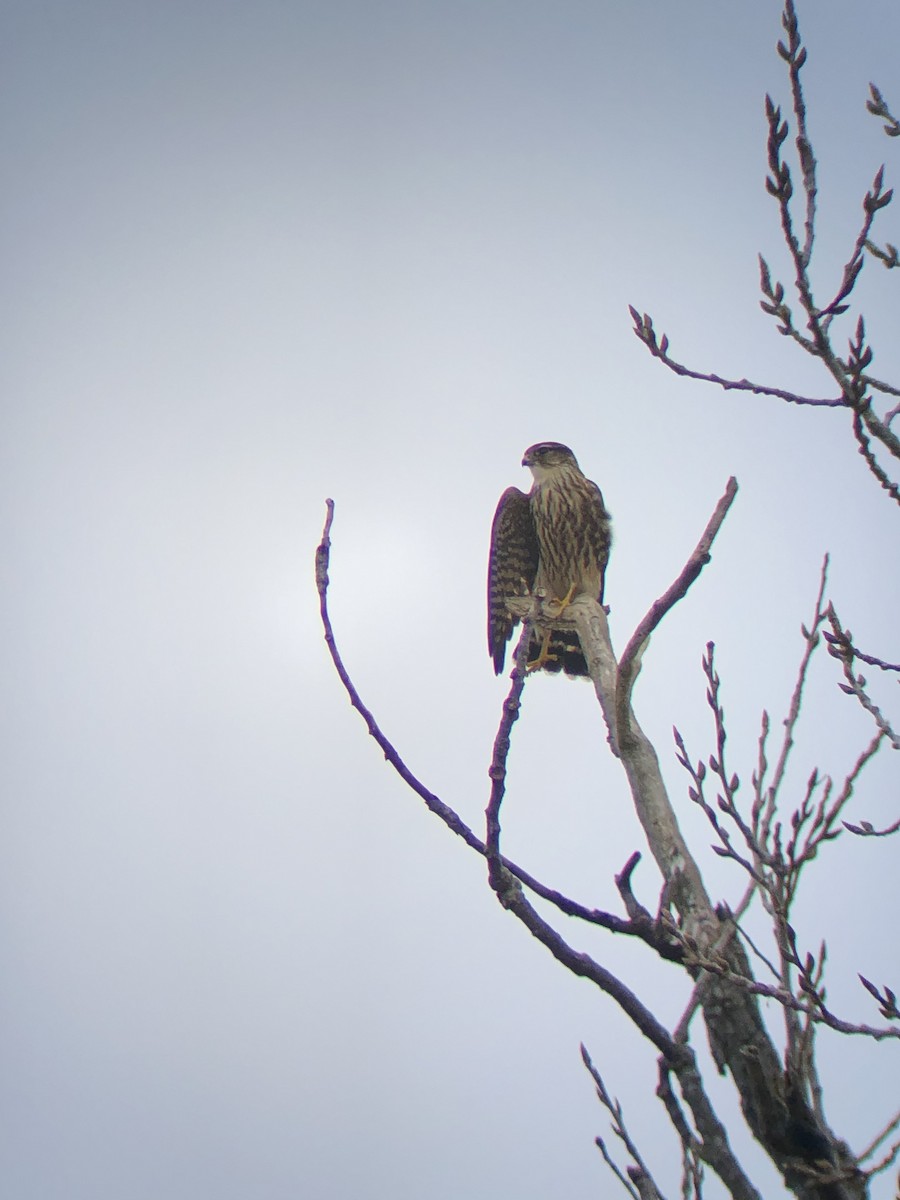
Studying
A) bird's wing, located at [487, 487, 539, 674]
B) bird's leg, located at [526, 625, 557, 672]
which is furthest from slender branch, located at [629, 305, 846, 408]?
bird's wing, located at [487, 487, 539, 674]

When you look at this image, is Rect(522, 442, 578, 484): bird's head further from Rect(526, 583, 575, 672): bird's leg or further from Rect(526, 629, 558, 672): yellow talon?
Rect(526, 629, 558, 672): yellow talon

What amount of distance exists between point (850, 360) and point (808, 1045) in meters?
1.35

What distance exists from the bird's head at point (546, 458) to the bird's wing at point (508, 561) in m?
0.38

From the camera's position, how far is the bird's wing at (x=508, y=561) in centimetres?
593

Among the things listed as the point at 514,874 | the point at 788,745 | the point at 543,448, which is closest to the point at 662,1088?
the point at 514,874

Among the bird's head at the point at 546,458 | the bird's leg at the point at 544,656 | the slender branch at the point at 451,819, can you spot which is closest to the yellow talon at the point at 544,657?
the bird's leg at the point at 544,656

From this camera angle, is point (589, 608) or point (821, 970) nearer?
point (821, 970)

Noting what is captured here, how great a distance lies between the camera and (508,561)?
6.00 meters

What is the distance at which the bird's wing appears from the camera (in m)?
5.93

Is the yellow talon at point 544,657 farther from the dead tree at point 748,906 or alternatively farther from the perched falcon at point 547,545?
the dead tree at point 748,906

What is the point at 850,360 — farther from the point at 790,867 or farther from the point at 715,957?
the point at 715,957

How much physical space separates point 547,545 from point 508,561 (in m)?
0.31

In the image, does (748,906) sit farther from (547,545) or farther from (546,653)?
(547,545)

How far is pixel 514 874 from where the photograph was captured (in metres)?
1.66
